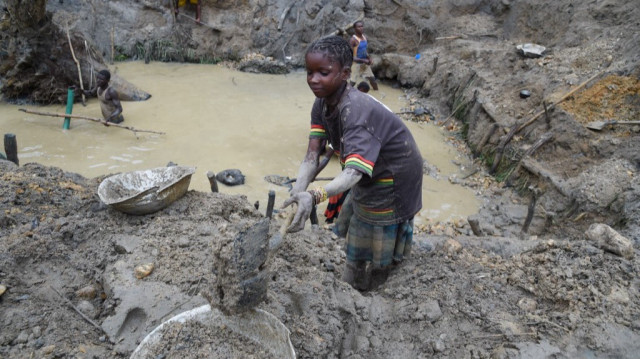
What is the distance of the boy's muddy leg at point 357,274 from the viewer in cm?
280

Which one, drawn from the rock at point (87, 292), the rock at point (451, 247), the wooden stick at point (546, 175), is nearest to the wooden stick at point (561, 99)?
the wooden stick at point (546, 175)

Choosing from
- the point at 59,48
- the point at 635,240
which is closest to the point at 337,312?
the point at 635,240

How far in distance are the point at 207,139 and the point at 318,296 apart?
5.04m

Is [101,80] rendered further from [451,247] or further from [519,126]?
[519,126]

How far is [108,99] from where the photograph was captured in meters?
6.86

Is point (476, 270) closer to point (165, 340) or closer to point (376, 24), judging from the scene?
point (165, 340)

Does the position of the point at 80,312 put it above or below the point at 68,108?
above

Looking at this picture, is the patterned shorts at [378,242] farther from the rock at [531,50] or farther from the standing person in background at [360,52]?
the rock at [531,50]

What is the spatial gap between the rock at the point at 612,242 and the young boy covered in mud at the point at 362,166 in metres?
1.16

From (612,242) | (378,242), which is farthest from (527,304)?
(378,242)

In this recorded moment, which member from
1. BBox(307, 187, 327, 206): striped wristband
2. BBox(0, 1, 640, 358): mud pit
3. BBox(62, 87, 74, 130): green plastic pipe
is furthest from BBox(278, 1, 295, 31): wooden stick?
BBox(307, 187, 327, 206): striped wristband

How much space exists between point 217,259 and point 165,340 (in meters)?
0.42

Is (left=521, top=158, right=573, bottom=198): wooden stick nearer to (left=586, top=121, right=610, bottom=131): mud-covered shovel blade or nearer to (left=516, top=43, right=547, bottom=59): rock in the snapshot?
(left=586, top=121, right=610, bottom=131): mud-covered shovel blade

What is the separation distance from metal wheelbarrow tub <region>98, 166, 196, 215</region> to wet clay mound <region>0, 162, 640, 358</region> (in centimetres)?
13
